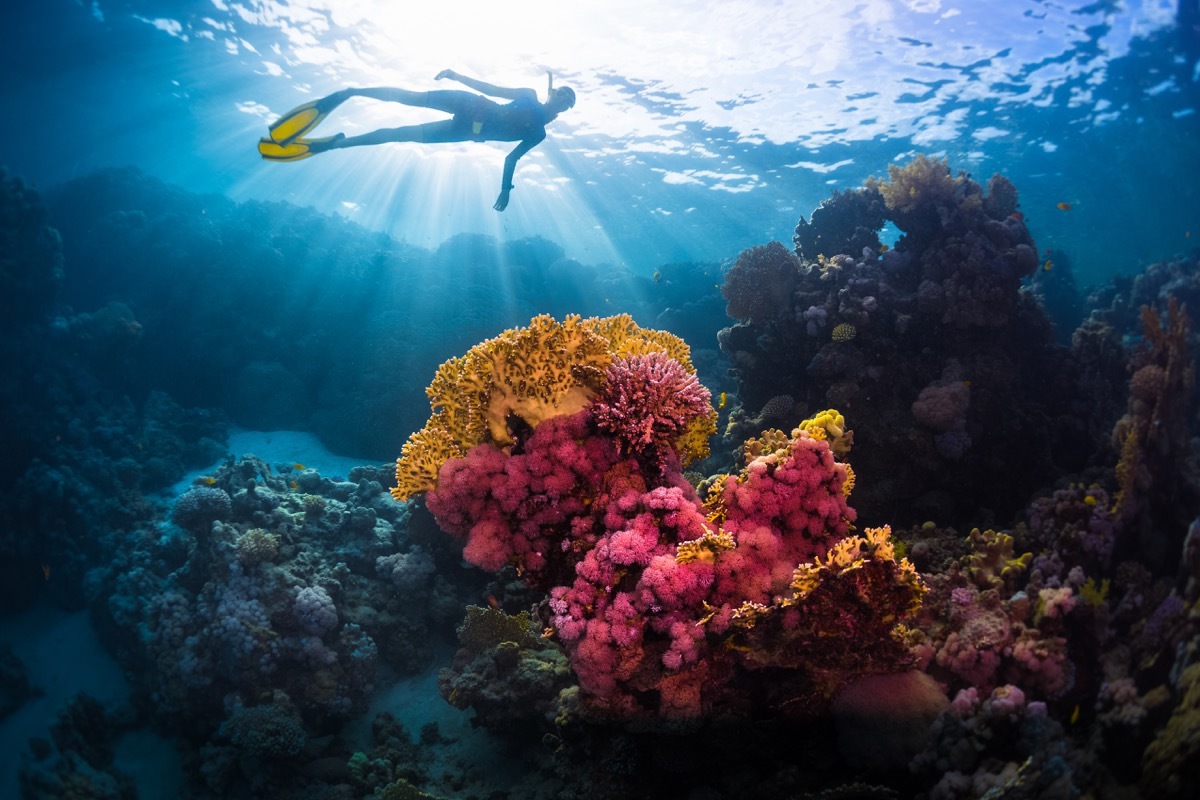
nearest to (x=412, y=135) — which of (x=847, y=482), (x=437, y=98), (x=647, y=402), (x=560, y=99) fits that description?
(x=437, y=98)

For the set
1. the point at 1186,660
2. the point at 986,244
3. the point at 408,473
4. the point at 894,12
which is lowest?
the point at 1186,660

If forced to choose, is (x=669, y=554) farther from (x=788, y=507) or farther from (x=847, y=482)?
(x=847, y=482)

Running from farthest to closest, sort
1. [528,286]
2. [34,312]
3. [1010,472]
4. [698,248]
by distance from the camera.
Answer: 1. [698,248]
2. [528,286]
3. [34,312]
4. [1010,472]

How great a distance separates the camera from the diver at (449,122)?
24.2ft

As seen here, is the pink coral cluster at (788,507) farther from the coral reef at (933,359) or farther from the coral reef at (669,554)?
A: the coral reef at (933,359)

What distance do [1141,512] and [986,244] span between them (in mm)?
5582

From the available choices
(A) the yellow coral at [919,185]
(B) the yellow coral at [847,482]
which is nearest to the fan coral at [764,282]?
(A) the yellow coral at [919,185]

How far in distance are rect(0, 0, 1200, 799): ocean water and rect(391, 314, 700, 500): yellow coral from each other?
38 millimetres

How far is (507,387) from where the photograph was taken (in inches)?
159

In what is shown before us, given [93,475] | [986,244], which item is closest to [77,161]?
[93,475]

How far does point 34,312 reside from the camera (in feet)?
57.6

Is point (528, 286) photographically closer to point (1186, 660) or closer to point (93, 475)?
point (93, 475)

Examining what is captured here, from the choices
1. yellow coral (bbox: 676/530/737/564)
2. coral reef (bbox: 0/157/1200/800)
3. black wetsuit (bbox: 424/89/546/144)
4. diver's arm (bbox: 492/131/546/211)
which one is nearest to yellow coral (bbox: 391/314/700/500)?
coral reef (bbox: 0/157/1200/800)

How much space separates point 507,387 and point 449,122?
6657mm
